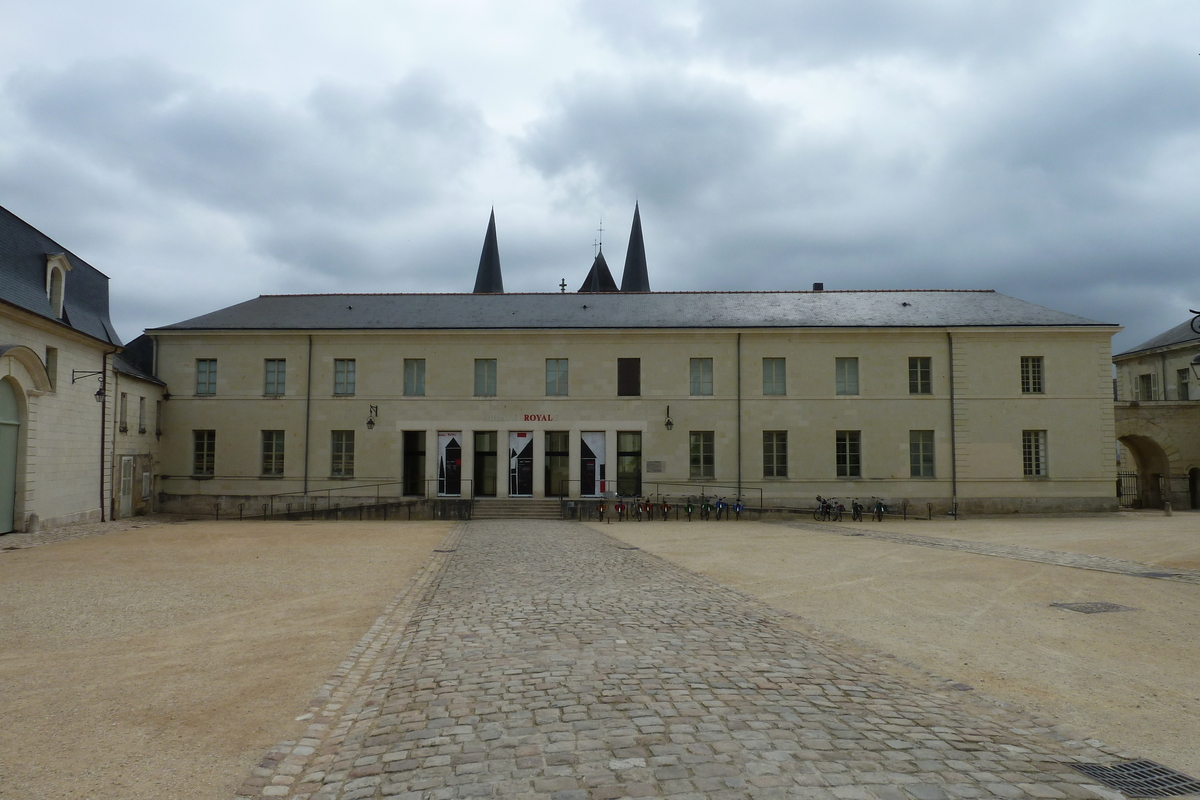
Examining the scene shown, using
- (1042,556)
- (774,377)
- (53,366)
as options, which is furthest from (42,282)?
(1042,556)

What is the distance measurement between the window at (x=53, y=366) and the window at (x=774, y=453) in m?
21.6

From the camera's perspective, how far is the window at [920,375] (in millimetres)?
27141

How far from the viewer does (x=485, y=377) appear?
27.6 m

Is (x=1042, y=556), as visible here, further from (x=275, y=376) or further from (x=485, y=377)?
(x=275, y=376)

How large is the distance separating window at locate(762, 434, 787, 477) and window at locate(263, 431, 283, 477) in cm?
1769

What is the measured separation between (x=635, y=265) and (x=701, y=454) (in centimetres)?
2597

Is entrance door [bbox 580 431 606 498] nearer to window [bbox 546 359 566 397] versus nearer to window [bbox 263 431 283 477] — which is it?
window [bbox 546 359 566 397]

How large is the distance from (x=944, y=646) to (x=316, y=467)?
24169 millimetres

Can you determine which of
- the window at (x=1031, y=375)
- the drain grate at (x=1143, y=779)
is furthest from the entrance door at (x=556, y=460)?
the drain grate at (x=1143, y=779)

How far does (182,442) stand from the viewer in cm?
2728

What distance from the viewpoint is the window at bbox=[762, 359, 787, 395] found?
27219 mm

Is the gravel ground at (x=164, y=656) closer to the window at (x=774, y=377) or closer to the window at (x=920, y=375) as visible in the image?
the window at (x=774, y=377)

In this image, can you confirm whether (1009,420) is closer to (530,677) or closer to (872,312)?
(872,312)

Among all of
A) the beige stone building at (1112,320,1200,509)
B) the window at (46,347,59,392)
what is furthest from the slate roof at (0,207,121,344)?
the beige stone building at (1112,320,1200,509)
